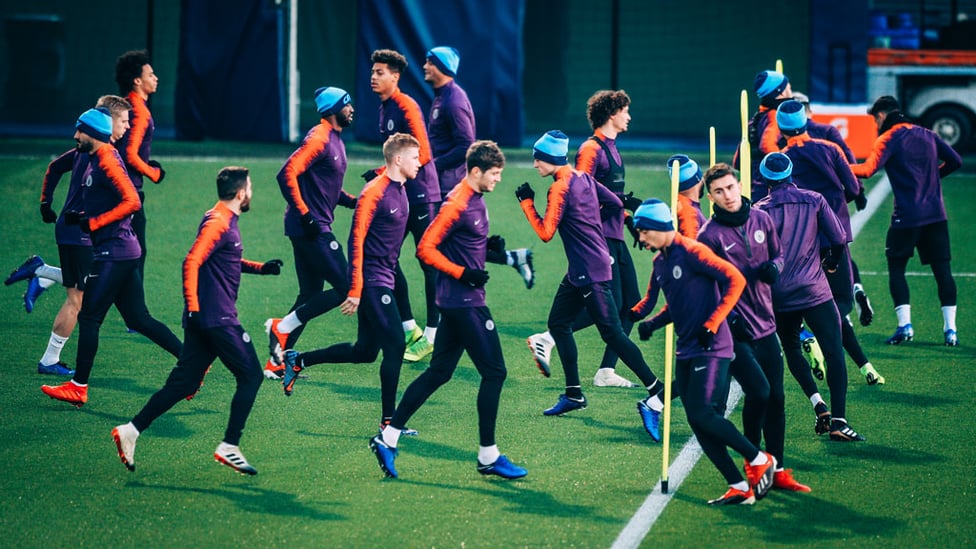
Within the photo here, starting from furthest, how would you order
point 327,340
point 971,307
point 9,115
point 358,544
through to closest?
point 9,115, point 971,307, point 327,340, point 358,544

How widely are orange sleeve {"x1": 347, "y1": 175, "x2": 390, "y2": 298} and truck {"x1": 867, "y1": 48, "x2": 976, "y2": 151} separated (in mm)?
15669

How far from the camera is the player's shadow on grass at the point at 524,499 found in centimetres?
811

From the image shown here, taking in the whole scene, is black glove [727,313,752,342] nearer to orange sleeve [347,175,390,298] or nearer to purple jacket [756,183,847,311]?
purple jacket [756,183,847,311]

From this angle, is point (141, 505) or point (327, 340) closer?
point (141, 505)

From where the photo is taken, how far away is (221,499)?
833cm

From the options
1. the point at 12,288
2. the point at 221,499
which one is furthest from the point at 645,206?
the point at 12,288

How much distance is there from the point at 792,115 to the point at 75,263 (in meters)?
→ 5.49

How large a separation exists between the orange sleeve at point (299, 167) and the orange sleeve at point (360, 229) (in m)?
1.59

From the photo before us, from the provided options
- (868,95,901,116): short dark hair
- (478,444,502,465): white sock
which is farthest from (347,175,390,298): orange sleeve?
(868,95,901,116): short dark hair

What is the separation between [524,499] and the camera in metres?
8.38

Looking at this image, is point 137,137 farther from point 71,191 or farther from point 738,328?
point 738,328

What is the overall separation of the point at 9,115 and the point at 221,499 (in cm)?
2009

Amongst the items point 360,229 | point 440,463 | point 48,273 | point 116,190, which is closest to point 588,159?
point 360,229

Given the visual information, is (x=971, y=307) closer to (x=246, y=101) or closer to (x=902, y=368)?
(x=902, y=368)
